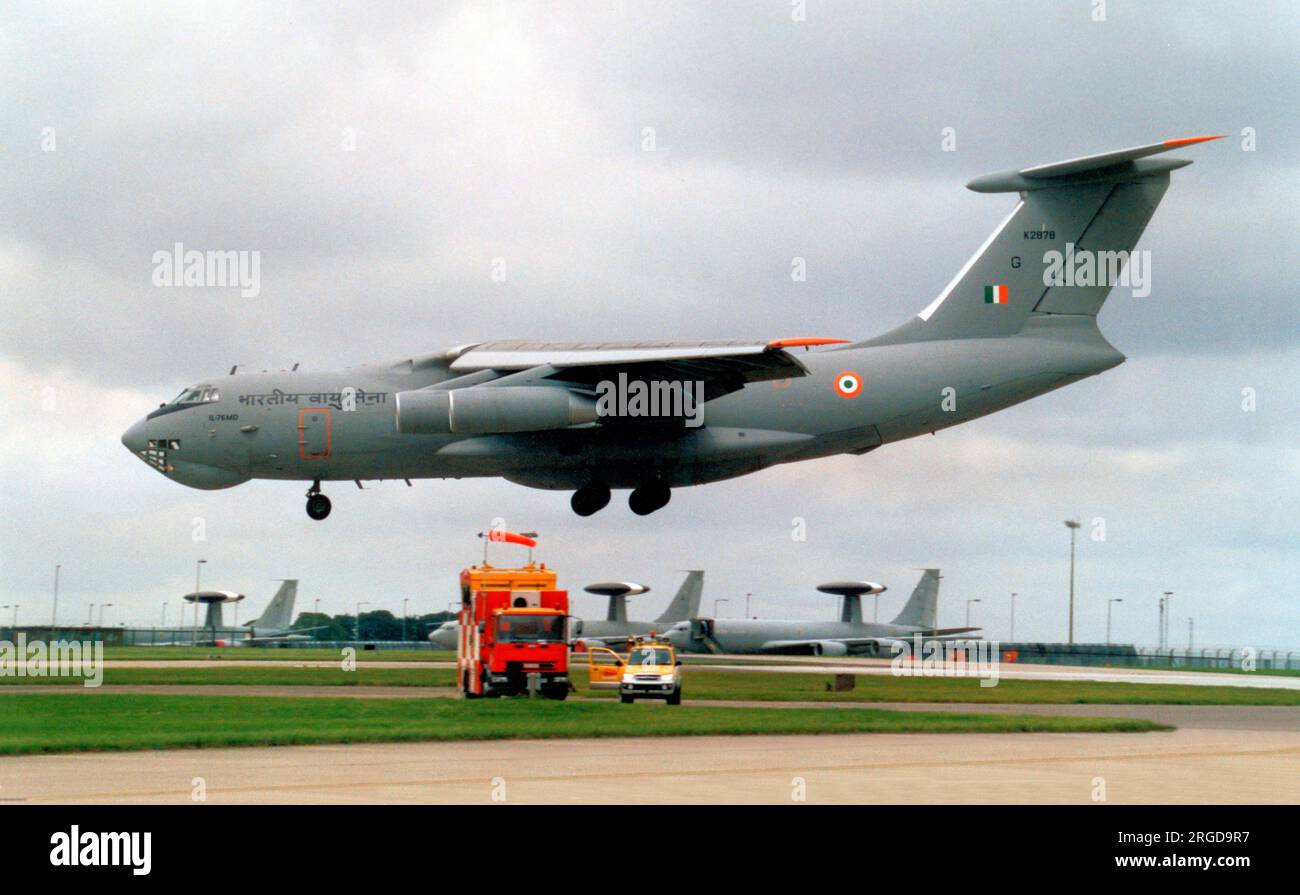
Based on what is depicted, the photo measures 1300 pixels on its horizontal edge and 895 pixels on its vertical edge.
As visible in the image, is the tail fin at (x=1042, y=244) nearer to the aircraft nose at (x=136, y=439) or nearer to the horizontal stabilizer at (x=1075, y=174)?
the horizontal stabilizer at (x=1075, y=174)

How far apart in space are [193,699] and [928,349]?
1875 centimetres

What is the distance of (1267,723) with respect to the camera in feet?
89.8

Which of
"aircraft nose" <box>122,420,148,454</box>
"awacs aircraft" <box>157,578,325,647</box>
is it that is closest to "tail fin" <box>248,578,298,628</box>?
"awacs aircraft" <box>157,578,325,647</box>

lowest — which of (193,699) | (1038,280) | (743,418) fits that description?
(193,699)

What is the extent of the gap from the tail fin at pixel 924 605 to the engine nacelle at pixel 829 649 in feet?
30.7

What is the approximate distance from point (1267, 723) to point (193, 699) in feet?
60.3

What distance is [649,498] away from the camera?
38.7 metres

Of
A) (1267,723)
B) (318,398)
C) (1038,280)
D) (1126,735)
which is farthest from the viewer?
(1038,280)
